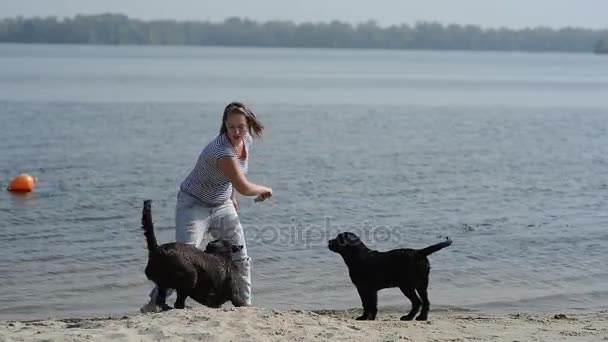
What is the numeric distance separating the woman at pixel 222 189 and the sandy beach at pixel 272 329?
70cm

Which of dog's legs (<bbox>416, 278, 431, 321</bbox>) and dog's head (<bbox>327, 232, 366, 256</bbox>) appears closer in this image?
dog's legs (<bbox>416, 278, 431, 321</bbox>)

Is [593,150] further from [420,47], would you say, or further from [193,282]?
[420,47]

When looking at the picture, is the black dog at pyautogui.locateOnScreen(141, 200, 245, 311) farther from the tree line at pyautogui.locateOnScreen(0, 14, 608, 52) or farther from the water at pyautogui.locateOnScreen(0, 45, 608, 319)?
the tree line at pyautogui.locateOnScreen(0, 14, 608, 52)

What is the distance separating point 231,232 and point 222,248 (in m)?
0.22

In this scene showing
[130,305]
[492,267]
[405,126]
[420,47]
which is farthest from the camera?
[420,47]

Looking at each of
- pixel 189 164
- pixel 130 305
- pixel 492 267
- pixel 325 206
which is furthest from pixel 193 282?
pixel 189 164

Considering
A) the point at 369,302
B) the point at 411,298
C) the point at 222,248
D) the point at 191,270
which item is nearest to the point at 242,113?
the point at 222,248

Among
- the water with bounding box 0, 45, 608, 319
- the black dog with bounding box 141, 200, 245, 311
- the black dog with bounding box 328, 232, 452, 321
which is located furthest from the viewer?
the water with bounding box 0, 45, 608, 319

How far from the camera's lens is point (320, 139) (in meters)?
27.4

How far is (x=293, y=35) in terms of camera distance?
568 feet

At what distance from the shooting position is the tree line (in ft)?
533

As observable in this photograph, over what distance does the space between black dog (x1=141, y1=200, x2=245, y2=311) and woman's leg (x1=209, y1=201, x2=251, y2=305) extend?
0.24ft

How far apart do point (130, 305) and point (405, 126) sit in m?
22.1

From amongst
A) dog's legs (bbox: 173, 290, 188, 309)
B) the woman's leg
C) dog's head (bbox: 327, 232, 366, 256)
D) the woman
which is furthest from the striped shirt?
dog's head (bbox: 327, 232, 366, 256)
